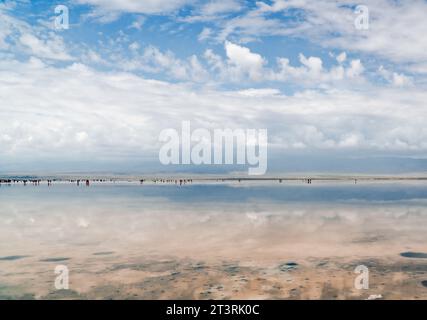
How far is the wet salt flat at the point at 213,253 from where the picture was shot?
1339 cm

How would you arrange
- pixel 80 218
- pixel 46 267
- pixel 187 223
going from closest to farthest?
1. pixel 46 267
2. pixel 187 223
3. pixel 80 218

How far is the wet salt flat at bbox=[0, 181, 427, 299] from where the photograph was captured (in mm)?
13391

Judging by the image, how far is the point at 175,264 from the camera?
1645 centimetres

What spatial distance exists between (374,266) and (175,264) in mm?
8018

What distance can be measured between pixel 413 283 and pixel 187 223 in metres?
14.8

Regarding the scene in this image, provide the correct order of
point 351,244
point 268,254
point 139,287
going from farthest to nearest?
Result: point 351,244
point 268,254
point 139,287

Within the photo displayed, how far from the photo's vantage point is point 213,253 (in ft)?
59.5
